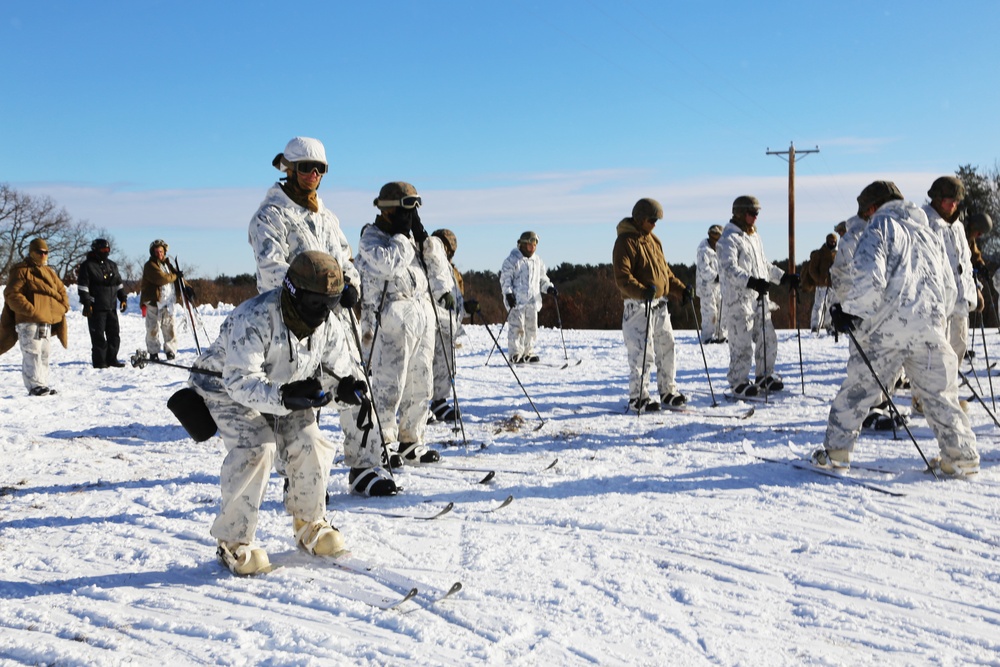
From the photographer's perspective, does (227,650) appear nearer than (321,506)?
Yes

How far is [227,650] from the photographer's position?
10.3 ft

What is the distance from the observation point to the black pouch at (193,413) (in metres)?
3.77

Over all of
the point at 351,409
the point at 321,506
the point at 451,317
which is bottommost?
the point at 321,506

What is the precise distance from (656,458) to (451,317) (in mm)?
2788

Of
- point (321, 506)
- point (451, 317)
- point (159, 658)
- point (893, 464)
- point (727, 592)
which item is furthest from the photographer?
point (451, 317)

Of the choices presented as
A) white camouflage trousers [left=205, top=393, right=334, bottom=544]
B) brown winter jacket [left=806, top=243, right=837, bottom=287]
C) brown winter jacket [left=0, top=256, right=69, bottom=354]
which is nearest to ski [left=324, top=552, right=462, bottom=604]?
white camouflage trousers [left=205, top=393, right=334, bottom=544]

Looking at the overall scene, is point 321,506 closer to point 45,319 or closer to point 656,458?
point 656,458

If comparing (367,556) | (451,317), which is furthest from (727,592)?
(451,317)

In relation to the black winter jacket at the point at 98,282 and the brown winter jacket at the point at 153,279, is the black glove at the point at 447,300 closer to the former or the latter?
the brown winter jacket at the point at 153,279

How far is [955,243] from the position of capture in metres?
6.62

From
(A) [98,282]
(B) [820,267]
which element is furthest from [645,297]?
(A) [98,282]

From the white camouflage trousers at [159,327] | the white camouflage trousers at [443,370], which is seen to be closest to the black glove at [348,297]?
the white camouflage trousers at [443,370]

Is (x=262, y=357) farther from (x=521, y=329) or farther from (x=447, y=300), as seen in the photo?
(x=521, y=329)

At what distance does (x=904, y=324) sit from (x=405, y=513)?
3.53m
